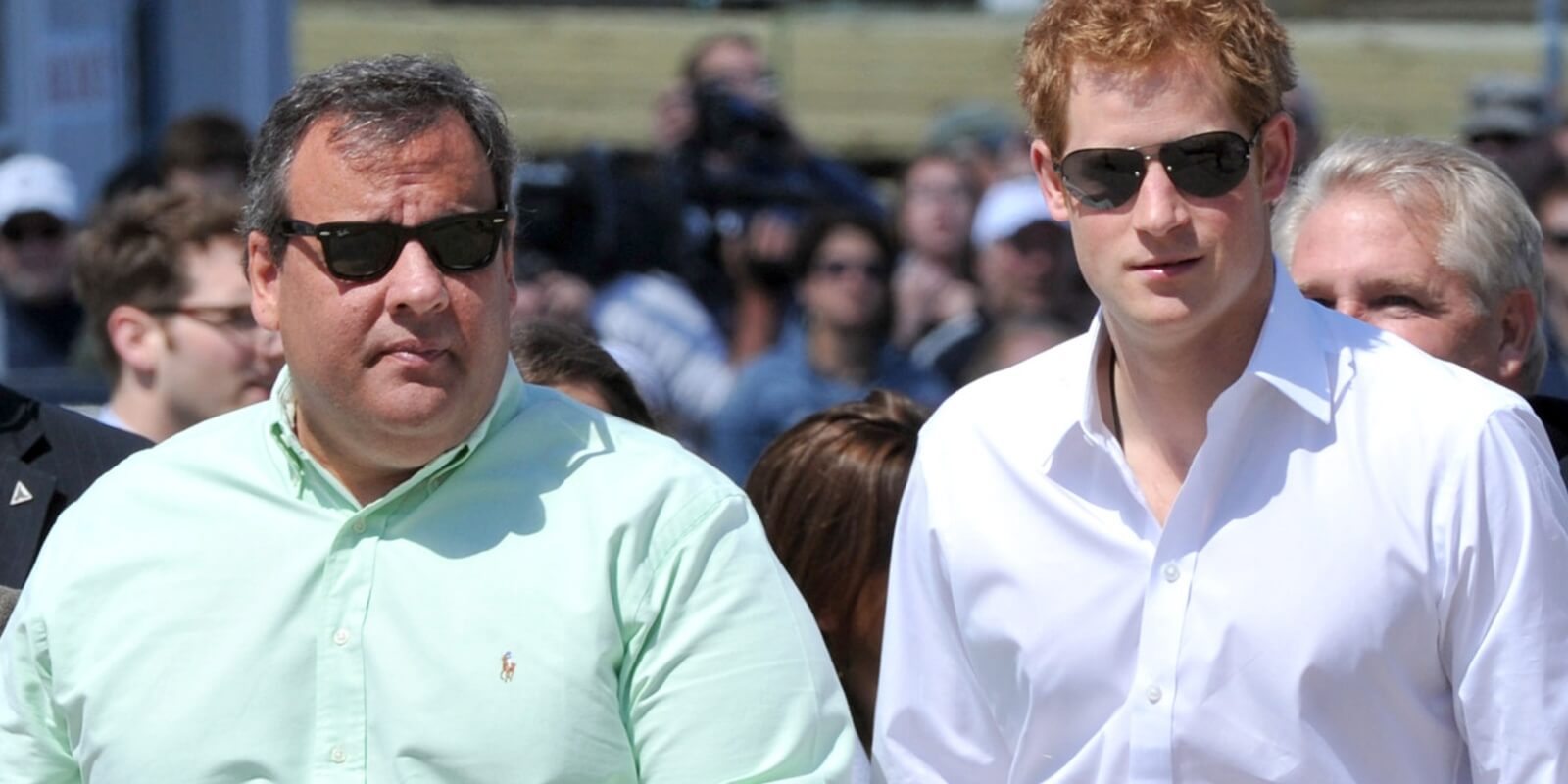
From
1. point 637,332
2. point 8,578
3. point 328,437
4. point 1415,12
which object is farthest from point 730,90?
point 1415,12

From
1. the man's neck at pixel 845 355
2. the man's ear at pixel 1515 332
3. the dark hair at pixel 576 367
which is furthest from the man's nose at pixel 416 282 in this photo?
the man's neck at pixel 845 355

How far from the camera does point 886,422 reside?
3664 mm

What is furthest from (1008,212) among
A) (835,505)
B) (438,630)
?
(438,630)

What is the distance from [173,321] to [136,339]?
92mm

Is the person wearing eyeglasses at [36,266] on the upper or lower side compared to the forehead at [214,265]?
lower

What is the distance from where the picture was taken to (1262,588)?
252 cm

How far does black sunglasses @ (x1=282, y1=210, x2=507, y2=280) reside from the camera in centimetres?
263

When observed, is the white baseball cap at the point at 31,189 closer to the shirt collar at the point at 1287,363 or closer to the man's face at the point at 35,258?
the man's face at the point at 35,258

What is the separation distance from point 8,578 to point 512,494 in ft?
4.21

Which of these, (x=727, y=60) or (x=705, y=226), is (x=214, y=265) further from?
(x=727, y=60)

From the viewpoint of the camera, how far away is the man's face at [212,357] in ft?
15.0

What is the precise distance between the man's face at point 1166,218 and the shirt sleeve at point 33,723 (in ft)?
4.42

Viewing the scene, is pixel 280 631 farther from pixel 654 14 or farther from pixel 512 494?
pixel 654 14

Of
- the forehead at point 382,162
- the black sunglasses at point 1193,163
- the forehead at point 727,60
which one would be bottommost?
the forehead at point 727,60
